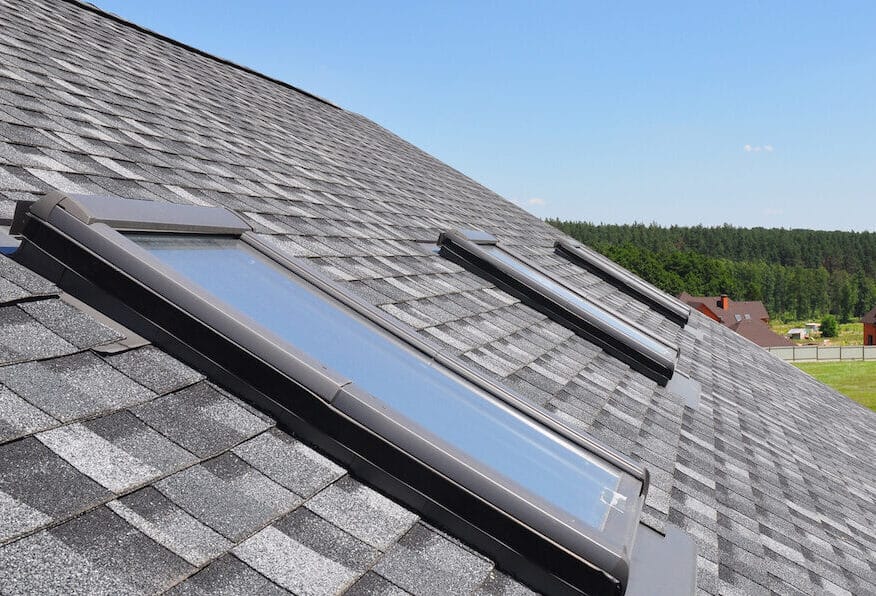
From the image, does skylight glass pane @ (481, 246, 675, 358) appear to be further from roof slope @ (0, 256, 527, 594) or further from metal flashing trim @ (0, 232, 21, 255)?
metal flashing trim @ (0, 232, 21, 255)

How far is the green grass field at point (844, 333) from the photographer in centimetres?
10928

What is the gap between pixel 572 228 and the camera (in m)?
172

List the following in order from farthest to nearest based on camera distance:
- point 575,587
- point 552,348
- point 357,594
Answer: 1. point 552,348
2. point 575,587
3. point 357,594

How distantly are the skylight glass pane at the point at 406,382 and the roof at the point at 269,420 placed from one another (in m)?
0.37

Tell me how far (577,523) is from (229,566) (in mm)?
1093

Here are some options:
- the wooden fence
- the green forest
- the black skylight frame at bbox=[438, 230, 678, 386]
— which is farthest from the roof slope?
the green forest

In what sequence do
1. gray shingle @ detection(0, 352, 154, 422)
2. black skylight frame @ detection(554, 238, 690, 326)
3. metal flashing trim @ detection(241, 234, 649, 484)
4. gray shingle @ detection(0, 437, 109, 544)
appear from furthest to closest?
1. black skylight frame @ detection(554, 238, 690, 326)
2. metal flashing trim @ detection(241, 234, 649, 484)
3. gray shingle @ detection(0, 352, 154, 422)
4. gray shingle @ detection(0, 437, 109, 544)

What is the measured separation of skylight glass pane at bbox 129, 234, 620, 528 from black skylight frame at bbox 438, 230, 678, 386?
11.3 feet

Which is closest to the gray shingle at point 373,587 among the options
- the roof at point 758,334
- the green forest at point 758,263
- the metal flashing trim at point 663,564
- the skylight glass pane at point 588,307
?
the metal flashing trim at point 663,564

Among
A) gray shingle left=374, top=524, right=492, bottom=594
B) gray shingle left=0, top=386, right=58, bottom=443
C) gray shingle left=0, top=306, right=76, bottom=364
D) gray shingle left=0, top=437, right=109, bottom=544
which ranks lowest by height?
gray shingle left=374, top=524, right=492, bottom=594

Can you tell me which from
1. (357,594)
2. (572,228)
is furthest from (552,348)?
(572,228)

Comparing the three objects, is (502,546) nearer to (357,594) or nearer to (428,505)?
(428,505)

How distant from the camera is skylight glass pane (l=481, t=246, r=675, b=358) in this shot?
6876mm

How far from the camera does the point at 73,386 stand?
2.16 m
